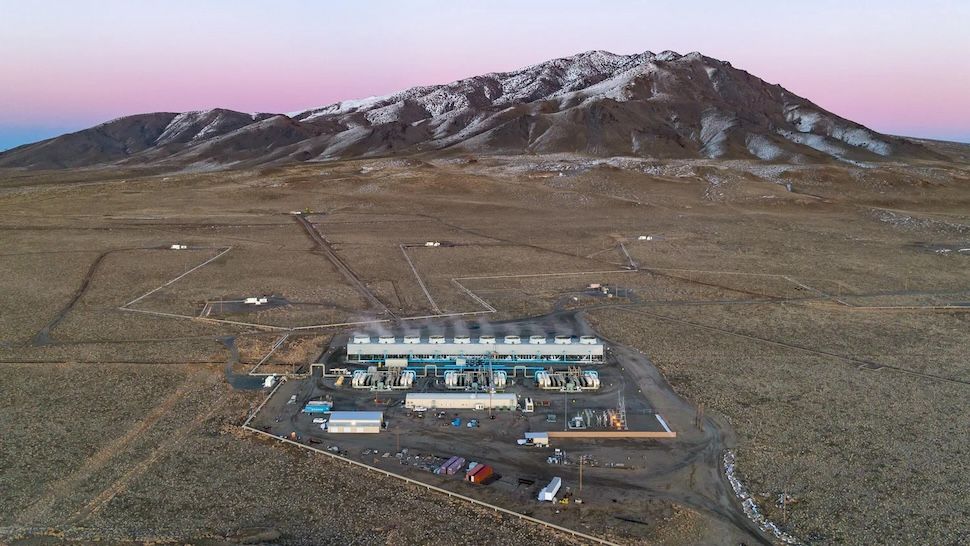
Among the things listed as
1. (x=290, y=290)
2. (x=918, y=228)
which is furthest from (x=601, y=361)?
(x=918, y=228)

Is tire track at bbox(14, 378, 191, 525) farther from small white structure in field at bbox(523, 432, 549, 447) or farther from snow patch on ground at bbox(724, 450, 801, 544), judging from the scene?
snow patch on ground at bbox(724, 450, 801, 544)

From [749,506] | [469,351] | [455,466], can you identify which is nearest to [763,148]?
[469,351]

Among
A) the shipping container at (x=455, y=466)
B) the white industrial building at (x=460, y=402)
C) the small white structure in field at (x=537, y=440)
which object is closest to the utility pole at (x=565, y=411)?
the small white structure in field at (x=537, y=440)

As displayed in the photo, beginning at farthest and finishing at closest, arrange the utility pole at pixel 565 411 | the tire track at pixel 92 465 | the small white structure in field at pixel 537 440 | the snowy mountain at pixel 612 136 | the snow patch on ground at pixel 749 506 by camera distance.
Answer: the snowy mountain at pixel 612 136 < the utility pole at pixel 565 411 < the small white structure in field at pixel 537 440 < the tire track at pixel 92 465 < the snow patch on ground at pixel 749 506

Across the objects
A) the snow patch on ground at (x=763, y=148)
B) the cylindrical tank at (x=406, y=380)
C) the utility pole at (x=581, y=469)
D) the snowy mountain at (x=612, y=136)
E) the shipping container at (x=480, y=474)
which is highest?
the snowy mountain at (x=612, y=136)

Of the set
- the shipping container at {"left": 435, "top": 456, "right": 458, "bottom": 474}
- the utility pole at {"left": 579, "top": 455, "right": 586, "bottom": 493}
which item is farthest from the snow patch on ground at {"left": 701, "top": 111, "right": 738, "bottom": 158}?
the shipping container at {"left": 435, "top": 456, "right": 458, "bottom": 474}

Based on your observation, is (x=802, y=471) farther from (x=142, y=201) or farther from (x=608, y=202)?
(x=142, y=201)

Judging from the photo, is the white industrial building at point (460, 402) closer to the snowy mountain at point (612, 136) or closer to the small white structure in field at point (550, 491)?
the small white structure in field at point (550, 491)

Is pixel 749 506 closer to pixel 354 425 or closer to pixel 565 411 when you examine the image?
pixel 565 411
